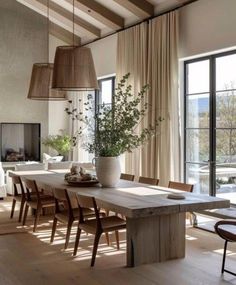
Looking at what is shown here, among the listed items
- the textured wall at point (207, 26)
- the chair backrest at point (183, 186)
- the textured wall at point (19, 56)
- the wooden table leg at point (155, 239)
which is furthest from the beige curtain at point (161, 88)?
the textured wall at point (19, 56)

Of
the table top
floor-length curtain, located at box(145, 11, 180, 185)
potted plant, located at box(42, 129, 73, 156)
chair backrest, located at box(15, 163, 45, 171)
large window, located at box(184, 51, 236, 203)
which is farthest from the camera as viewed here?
potted plant, located at box(42, 129, 73, 156)

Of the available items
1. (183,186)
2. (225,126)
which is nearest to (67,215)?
(183,186)

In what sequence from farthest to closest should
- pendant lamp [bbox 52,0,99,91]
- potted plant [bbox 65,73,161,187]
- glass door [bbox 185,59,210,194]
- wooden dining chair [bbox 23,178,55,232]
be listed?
glass door [bbox 185,59,210,194], wooden dining chair [bbox 23,178,55,232], pendant lamp [bbox 52,0,99,91], potted plant [bbox 65,73,161,187]

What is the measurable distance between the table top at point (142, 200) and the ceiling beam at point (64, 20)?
5.69 meters

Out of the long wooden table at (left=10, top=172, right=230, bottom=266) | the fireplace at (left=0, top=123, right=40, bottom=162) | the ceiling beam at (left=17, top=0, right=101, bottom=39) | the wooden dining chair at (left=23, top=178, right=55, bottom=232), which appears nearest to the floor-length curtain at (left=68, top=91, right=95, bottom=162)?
the fireplace at (left=0, top=123, right=40, bottom=162)

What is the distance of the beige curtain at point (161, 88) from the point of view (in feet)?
23.3

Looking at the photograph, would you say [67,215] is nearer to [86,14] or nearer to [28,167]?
[28,167]

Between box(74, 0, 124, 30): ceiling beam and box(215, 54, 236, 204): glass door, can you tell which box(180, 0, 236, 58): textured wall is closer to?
box(215, 54, 236, 204): glass door

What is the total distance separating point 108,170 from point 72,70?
51.7 inches

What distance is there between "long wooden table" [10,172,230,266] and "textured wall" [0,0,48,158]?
646 cm

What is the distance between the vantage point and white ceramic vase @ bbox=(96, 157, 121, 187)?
16.0ft

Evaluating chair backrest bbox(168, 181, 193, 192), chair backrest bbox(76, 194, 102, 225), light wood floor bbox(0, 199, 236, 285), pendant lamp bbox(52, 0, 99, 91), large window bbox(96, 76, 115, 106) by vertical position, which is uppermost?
large window bbox(96, 76, 115, 106)

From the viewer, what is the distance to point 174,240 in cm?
442

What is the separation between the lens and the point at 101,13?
28.0 ft
